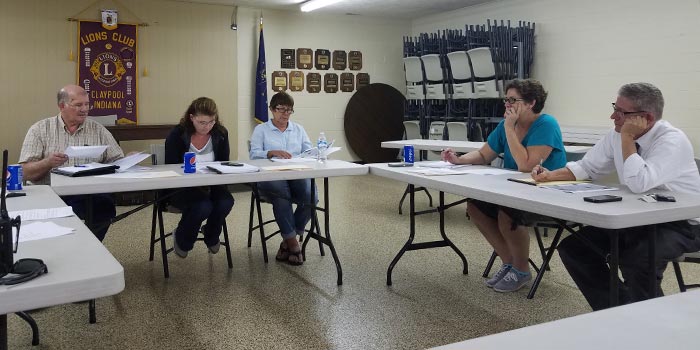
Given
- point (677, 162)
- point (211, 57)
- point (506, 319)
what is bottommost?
point (506, 319)

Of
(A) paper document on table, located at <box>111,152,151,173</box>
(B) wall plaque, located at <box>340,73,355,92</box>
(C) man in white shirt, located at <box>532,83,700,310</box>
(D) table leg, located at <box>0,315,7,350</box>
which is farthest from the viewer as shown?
(B) wall plaque, located at <box>340,73,355,92</box>

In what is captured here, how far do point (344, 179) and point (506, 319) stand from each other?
528cm

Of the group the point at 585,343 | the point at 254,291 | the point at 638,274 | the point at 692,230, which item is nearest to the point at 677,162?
the point at 692,230

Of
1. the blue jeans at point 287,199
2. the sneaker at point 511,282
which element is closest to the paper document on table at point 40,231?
the blue jeans at point 287,199

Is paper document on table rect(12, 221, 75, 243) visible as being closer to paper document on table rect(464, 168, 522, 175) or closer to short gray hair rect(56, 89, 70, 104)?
short gray hair rect(56, 89, 70, 104)

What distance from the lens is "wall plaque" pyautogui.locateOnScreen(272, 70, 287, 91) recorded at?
830 centimetres

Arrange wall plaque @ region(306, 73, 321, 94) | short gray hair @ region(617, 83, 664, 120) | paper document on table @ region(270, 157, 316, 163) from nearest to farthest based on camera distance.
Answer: short gray hair @ region(617, 83, 664, 120)
paper document on table @ region(270, 157, 316, 163)
wall plaque @ region(306, 73, 321, 94)

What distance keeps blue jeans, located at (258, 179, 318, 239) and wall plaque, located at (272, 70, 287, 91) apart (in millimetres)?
4629

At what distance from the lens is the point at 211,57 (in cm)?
770

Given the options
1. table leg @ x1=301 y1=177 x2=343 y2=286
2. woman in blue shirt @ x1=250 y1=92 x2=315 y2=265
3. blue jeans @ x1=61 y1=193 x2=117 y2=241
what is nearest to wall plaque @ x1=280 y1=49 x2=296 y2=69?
woman in blue shirt @ x1=250 y1=92 x2=315 y2=265

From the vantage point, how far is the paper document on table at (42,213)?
186 centimetres

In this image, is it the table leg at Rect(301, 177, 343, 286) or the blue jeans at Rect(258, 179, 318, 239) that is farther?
the blue jeans at Rect(258, 179, 318, 239)

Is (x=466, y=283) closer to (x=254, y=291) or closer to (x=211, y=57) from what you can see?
(x=254, y=291)

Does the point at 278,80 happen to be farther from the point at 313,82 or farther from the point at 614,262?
the point at 614,262
